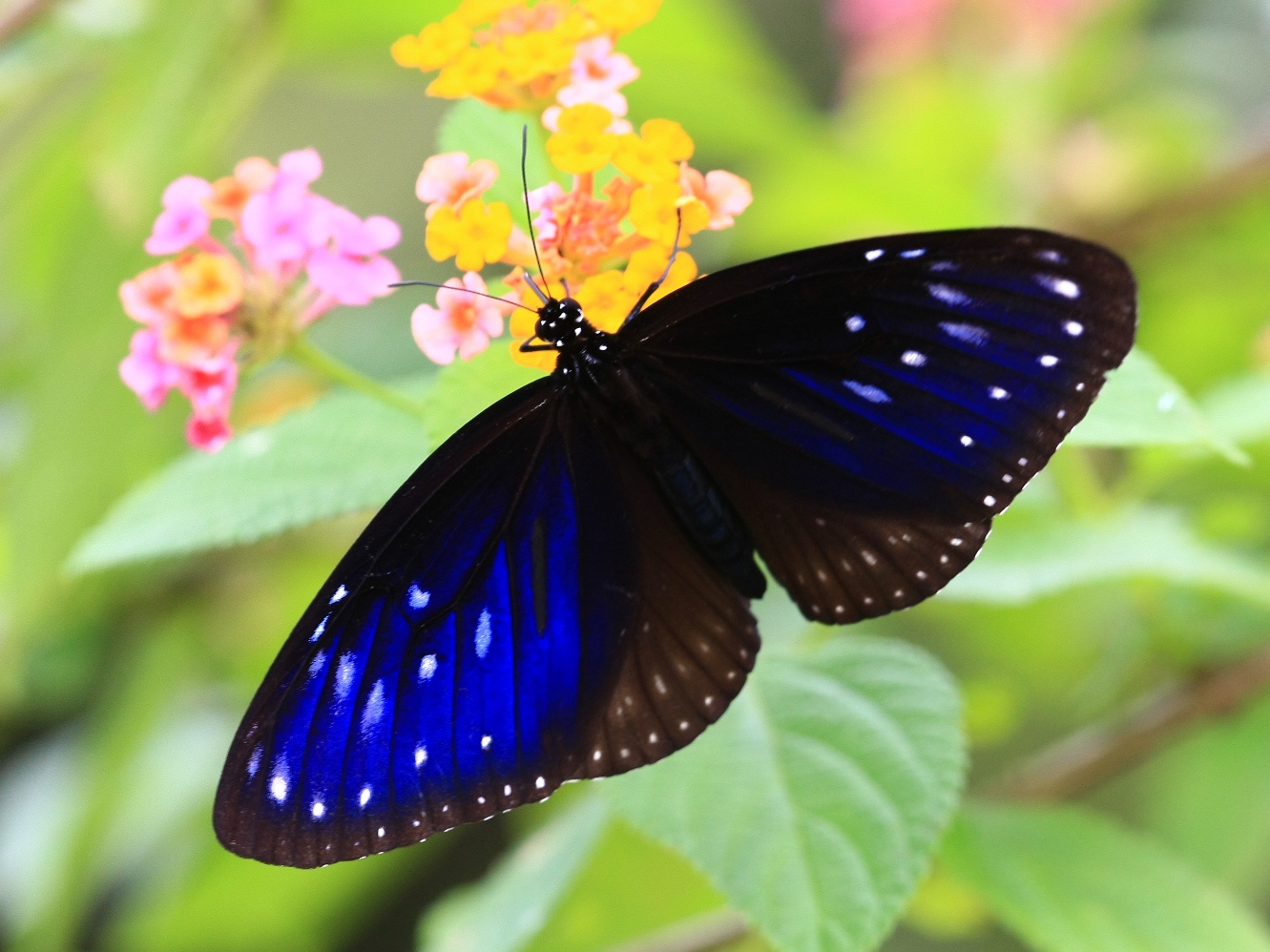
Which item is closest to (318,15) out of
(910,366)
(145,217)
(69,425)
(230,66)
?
(230,66)

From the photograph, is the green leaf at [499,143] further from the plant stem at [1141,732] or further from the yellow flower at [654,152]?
the plant stem at [1141,732]

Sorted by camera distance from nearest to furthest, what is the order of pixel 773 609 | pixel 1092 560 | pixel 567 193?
pixel 567 193 → pixel 1092 560 → pixel 773 609

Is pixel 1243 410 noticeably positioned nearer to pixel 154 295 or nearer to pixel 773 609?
pixel 773 609

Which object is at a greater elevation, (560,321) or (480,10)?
(480,10)

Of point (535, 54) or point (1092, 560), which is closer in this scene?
point (535, 54)

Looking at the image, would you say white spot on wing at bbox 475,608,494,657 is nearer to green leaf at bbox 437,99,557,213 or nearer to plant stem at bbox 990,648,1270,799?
green leaf at bbox 437,99,557,213

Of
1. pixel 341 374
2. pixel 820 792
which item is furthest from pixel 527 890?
pixel 341 374

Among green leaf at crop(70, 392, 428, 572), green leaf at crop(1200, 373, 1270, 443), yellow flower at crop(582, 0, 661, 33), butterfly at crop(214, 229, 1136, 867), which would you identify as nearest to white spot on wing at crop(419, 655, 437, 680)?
butterfly at crop(214, 229, 1136, 867)
